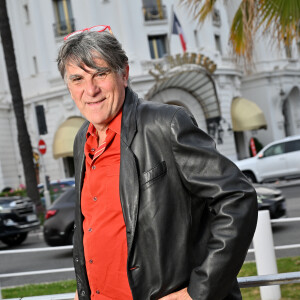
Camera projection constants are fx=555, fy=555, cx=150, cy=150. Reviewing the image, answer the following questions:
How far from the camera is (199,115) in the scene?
100 ft

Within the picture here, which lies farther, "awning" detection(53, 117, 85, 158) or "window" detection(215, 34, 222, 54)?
"window" detection(215, 34, 222, 54)

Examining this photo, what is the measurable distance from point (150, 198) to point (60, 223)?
31.1ft

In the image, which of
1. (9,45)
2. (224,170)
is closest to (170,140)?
(224,170)

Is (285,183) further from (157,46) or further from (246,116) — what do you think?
(157,46)

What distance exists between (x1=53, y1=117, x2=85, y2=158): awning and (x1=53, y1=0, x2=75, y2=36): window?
16.2 ft

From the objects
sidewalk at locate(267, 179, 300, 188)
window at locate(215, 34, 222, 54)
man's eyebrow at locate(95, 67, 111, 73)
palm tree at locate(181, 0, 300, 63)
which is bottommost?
sidewalk at locate(267, 179, 300, 188)

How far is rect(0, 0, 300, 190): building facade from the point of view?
29172 mm

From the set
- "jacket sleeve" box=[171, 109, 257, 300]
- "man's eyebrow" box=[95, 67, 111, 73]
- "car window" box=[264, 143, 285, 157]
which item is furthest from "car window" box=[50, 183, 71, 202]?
"jacket sleeve" box=[171, 109, 257, 300]

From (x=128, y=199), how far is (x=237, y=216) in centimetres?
36

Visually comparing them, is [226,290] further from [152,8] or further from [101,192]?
[152,8]

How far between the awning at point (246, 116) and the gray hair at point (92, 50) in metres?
30.5

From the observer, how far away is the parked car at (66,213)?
10.6 meters

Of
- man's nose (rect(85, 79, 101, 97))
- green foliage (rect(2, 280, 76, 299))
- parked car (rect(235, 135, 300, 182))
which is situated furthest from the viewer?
parked car (rect(235, 135, 300, 182))

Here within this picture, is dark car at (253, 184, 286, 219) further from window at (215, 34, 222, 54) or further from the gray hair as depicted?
window at (215, 34, 222, 54)
